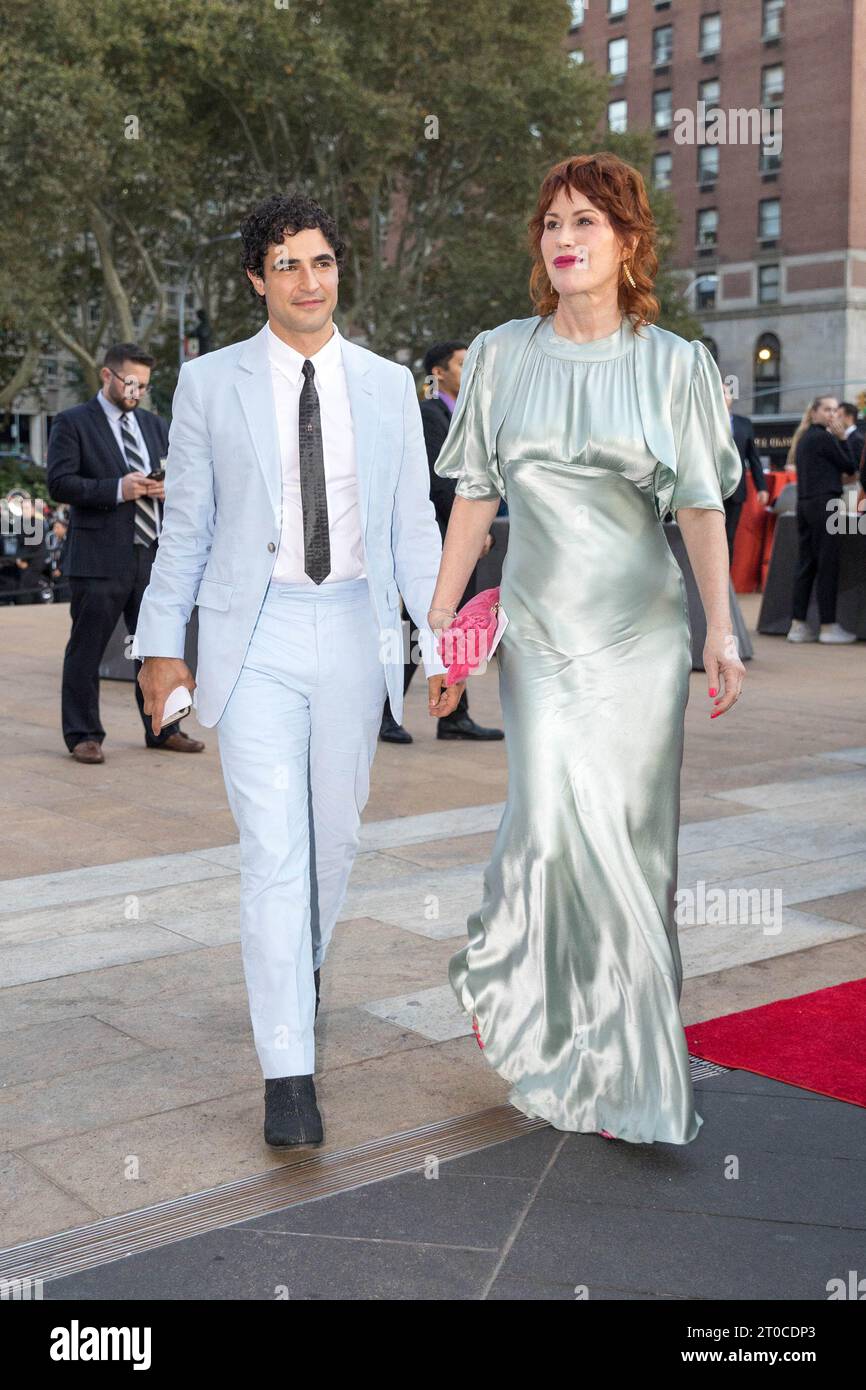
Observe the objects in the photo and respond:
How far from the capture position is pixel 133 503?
793 cm

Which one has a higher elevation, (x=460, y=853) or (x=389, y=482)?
(x=389, y=482)

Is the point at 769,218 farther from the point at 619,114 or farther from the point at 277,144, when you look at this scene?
the point at 277,144

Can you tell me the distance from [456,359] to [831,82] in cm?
5235

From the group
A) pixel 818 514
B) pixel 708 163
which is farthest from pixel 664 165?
pixel 818 514

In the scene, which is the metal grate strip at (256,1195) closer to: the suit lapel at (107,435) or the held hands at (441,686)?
the held hands at (441,686)

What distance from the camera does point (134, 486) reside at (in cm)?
771

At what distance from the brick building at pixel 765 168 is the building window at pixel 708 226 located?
Result: 5 cm

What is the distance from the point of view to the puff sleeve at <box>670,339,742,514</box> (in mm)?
3307

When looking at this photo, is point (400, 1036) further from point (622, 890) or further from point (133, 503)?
point (133, 503)

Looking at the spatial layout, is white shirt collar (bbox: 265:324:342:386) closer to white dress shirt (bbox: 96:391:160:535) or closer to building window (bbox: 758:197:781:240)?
white dress shirt (bbox: 96:391:160:535)

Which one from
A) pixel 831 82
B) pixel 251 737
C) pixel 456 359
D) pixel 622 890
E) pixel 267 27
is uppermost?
pixel 831 82

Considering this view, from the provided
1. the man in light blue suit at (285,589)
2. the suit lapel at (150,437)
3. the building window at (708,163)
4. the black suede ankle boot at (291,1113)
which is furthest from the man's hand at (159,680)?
the building window at (708,163)

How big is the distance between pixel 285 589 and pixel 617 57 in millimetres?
64482

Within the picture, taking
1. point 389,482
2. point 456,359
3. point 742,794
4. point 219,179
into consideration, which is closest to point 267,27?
point 219,179
